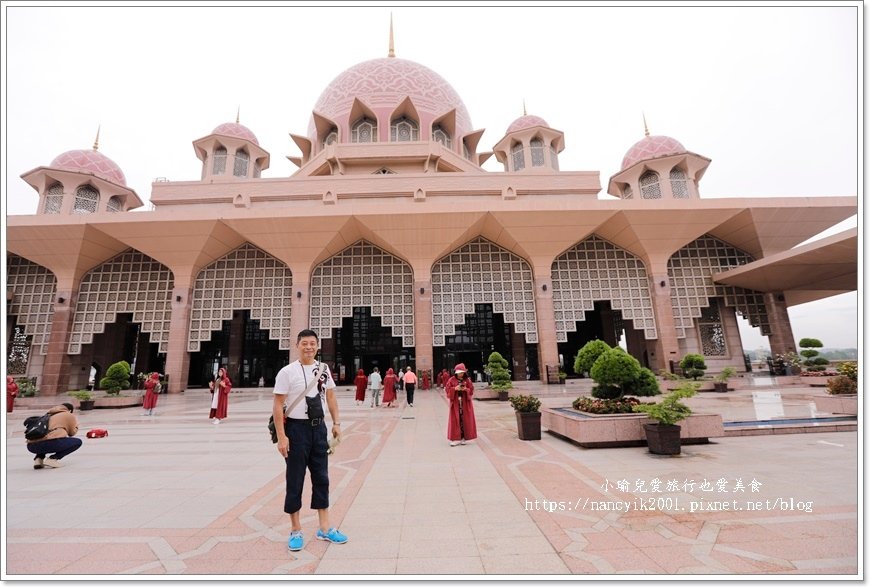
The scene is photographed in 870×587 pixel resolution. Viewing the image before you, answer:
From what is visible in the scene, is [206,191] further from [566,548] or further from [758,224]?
[758,224]

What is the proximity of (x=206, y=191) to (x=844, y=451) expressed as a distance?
25.1m

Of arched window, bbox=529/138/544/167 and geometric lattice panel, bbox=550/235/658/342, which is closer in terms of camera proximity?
geometric lattice panel, bbox=550/235/658/342

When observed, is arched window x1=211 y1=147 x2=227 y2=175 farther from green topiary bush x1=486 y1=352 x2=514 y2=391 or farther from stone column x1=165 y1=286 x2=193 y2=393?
green topiary bush x1=486 y1=352 x2=514 y2=391

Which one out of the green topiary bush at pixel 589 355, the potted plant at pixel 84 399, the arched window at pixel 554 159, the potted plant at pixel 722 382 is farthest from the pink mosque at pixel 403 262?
the green topiary bush at pixel 589 355

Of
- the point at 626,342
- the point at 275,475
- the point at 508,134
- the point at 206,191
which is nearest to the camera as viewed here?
the point at 275,475

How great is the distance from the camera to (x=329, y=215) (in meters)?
17.9

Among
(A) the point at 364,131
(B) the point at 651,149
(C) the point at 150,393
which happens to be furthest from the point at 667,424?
(A) the point at 364,131

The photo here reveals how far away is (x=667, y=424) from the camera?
17.5ft

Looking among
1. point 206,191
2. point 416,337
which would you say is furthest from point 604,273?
point 206,191

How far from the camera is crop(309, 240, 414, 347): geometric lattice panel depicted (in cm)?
1939

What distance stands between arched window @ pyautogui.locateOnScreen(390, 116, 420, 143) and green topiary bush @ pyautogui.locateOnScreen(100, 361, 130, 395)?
1864 centimetres

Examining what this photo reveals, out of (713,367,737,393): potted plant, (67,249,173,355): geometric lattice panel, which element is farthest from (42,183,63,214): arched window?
(713,367,737,393): potted plant

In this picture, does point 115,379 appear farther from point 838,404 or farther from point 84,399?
point 838,404

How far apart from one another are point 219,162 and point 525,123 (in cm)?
1898
